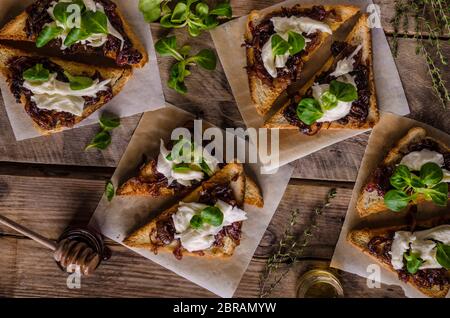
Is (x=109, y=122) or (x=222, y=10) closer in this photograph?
(x=222, y=10)

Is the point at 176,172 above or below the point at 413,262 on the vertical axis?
above

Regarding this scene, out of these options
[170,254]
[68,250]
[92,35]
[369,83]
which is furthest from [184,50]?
[68,250]

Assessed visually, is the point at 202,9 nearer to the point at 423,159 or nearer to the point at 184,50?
the point at 184,50

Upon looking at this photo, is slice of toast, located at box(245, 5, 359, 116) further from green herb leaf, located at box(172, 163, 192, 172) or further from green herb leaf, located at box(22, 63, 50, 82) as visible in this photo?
green herb leaf, located at box(22, 63, 50, 82)

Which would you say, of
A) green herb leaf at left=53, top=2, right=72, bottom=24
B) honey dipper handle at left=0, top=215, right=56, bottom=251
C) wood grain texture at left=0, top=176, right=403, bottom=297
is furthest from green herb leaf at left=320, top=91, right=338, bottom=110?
honey dipper handle at left=0, top=215, right=56, bottom=251

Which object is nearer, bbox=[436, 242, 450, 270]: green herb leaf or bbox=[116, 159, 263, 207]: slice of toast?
bbox=[436, 242, 450, 270]: green herb leaf

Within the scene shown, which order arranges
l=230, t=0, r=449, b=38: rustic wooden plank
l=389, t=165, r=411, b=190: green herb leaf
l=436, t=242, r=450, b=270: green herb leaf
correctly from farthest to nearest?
l=230, t=0, r=449, b=38: rustic wooden plank < l=389, t=165, r=411, b=190: green herb leaf < l=436, t=242, r=450, b=270: green herb leaf

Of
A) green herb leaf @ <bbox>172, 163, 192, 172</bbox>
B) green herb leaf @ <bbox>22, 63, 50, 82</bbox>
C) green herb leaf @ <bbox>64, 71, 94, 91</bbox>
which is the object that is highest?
green herb leaf @ <bbox>22, 63, 50, 82</bbox>
